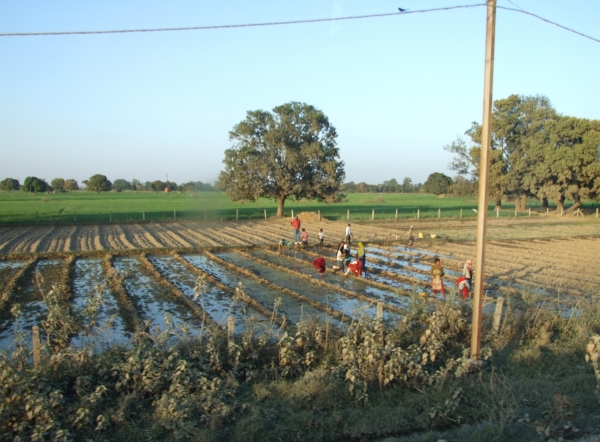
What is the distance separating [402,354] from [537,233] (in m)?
31.3

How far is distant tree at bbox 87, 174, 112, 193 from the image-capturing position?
12175 cm

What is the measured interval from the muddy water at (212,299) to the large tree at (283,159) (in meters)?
19.6

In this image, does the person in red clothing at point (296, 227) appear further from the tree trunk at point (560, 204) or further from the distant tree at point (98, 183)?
the distant tree at point (98, 183)

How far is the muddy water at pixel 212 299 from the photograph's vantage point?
1169 centimetres

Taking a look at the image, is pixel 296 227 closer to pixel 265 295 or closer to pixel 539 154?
pixel 265 295

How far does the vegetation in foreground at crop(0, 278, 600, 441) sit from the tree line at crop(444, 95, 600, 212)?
43.0 metres

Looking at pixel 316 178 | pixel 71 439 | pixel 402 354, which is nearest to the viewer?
pixel 71 439

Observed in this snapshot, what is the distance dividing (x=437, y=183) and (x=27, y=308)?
402ft

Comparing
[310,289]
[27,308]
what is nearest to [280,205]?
[310,289]

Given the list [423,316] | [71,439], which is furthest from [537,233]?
[71,439]

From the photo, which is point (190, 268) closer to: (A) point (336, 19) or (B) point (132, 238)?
(B) point (132, 238)

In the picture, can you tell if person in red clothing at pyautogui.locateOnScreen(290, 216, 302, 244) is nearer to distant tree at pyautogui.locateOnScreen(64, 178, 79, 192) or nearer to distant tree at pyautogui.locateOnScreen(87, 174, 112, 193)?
A: distant tree at pyautogui.locateOnScreen(87, 174, 112, 193)

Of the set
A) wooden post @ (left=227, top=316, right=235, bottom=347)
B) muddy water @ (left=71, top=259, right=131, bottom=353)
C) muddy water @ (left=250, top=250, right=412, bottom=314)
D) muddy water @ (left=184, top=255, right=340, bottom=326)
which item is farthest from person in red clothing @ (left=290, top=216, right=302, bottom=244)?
wooden post @ (left=227, top=316, right=235, bottom=347)

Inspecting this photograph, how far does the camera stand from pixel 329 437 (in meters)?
6.70
